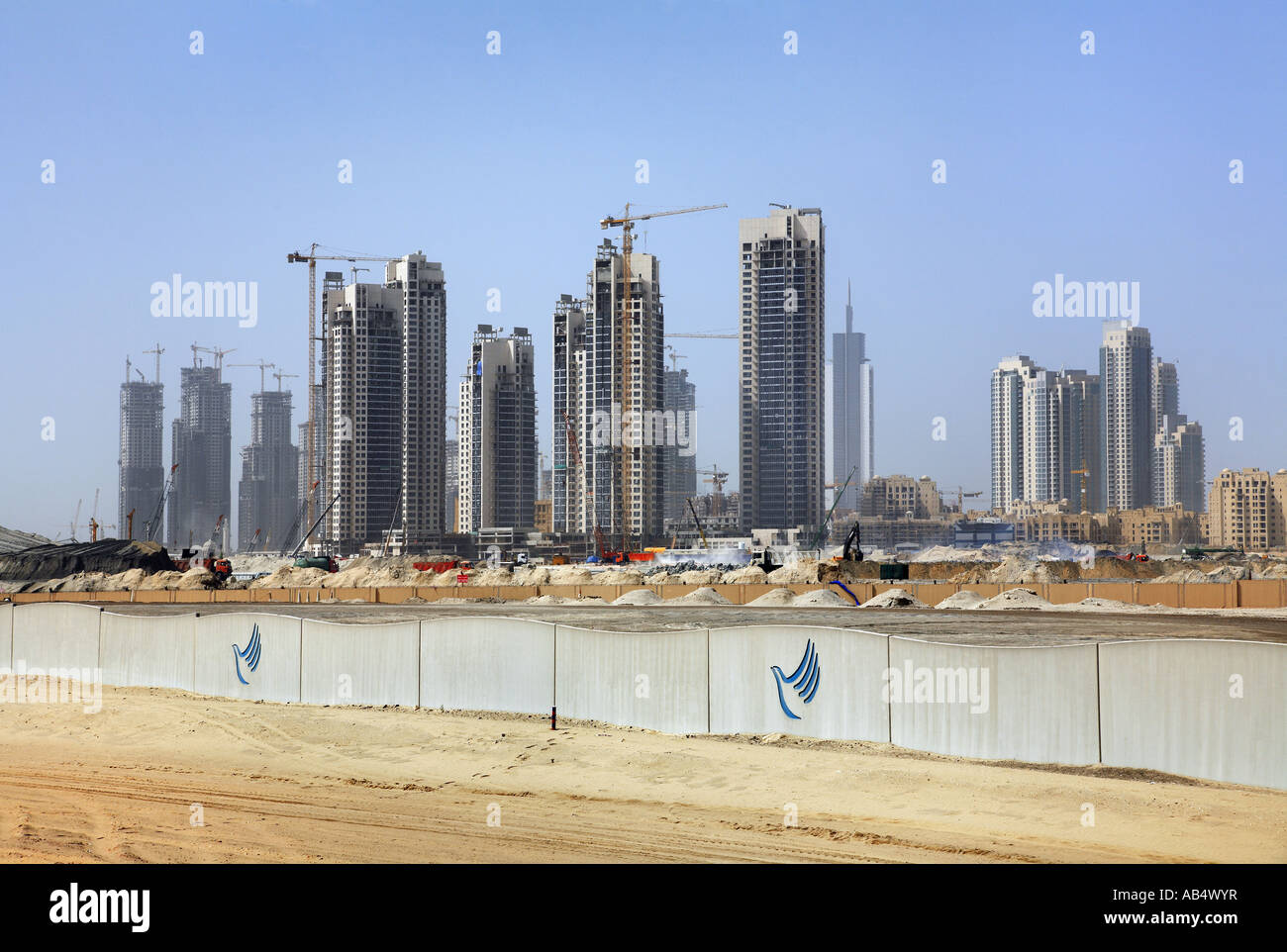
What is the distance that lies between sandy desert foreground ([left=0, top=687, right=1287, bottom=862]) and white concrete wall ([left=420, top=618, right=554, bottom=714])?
38.9 inches

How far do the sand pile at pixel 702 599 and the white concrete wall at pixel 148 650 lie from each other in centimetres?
3169

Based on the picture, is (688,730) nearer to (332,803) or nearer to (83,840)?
(332,803)

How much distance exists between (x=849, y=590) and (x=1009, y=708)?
43.7 meters

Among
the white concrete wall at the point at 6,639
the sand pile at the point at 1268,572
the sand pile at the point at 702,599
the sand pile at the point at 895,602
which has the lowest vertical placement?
the sand pile at the point at 1268,572

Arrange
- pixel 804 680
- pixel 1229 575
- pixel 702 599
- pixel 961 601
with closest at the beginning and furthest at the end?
pixel 804 680 < pixel 961 601 < pixel 702 599 < pixel 1229 575

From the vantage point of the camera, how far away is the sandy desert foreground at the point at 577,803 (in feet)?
44.4

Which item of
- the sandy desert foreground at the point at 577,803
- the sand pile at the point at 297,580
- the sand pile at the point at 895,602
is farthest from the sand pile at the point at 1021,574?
the sandy desert foreground at the point at 577,803

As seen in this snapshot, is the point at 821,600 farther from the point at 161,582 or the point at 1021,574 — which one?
the point at 161,582

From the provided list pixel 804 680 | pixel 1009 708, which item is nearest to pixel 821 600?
pixel 804 680

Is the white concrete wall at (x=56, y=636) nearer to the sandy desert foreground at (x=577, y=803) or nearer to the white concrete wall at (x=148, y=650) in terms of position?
the white concrete wall at (x=148, y=650)

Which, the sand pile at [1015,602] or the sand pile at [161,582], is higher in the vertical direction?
the sand pile at [1015,602]

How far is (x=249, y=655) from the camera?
29.5 meters

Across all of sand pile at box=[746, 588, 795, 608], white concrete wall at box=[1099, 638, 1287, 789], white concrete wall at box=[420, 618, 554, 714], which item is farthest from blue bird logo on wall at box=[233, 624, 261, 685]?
sand pile at box=[746, 588, 795, 608]
